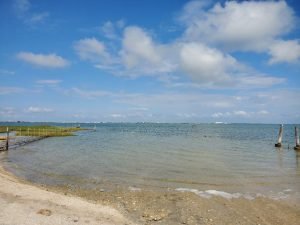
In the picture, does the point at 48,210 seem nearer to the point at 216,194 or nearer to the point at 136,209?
the point at 136,209

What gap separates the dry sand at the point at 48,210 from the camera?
420 inches

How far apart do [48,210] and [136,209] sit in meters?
3.88

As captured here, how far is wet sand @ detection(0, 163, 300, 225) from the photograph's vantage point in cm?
1130

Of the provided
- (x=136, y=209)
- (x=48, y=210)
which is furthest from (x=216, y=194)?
(x=48, y=210)

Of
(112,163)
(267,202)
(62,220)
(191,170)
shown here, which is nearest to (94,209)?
(62,220)

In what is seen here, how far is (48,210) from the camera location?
11.8 meters

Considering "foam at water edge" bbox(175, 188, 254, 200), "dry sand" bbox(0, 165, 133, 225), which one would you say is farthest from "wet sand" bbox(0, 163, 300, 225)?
"foam at water edge" bbox(175, 188, 254, 200)

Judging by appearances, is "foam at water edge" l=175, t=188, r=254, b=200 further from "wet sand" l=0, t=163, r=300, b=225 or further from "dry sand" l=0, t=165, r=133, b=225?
"dry sand" l=0, t=165, r=133, b=225

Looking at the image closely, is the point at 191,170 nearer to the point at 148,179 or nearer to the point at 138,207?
the point at 148,179

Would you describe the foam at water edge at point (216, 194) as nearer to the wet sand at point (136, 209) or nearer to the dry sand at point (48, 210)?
the wet sand at point (136, 209)

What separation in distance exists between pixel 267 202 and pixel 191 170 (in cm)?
956

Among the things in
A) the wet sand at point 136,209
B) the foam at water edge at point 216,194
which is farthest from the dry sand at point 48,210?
the foam at water edge at point 216,194

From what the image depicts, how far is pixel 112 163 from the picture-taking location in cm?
2808

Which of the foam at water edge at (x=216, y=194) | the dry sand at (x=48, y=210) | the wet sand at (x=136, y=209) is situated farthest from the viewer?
the foam at water edge at (x=216, y=194)
